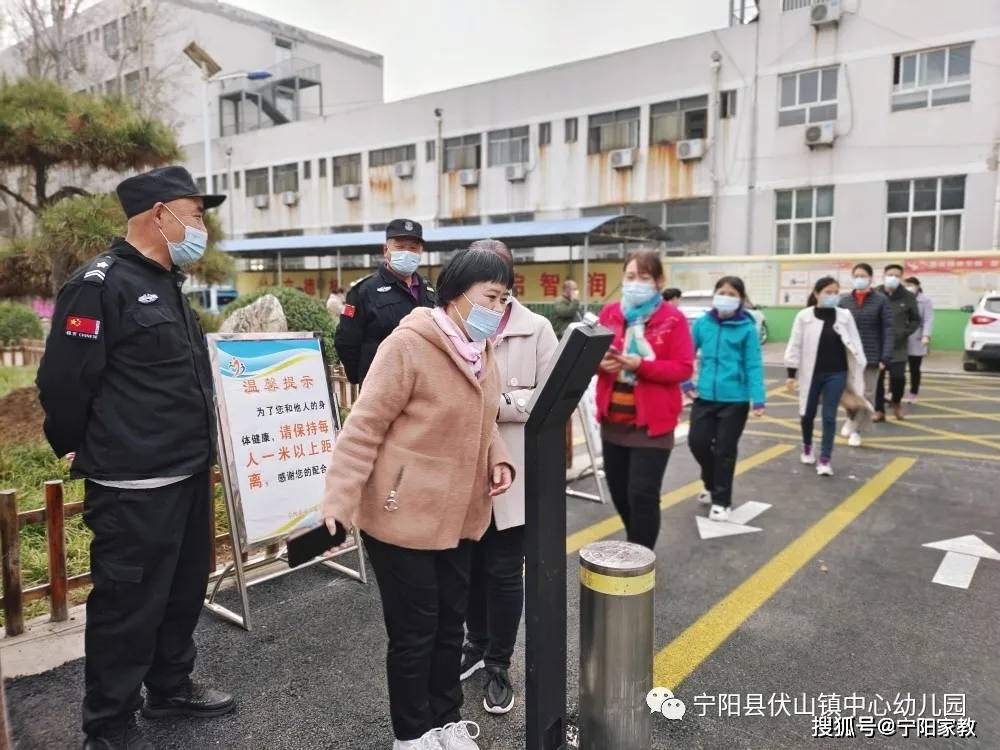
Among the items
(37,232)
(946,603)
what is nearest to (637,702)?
(946,603)

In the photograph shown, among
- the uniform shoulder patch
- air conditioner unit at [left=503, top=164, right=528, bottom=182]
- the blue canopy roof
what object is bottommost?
the uniform shoulder patch

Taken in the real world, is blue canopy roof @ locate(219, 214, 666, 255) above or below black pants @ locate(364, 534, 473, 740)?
above

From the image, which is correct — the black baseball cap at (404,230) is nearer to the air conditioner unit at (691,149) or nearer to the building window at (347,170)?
the air conditioner unit at (691,149)

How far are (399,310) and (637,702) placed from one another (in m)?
A: 2.46

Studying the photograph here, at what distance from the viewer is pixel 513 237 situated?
17.9 m

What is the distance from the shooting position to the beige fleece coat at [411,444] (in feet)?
6.96

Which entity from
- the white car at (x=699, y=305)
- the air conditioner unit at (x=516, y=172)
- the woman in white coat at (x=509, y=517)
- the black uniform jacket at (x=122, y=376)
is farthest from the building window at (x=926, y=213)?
the black uniform jacket at (x=122, y=376)

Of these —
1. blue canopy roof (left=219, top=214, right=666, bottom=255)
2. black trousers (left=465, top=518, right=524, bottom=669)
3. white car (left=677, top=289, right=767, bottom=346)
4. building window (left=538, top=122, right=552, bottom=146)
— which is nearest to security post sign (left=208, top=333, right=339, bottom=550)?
black trousers (left=465, top=518, right=524, bottom=669)

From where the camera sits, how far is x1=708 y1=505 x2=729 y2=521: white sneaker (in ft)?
16.3

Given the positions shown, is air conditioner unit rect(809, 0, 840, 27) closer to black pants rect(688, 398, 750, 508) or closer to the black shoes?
black pants rect(688, 398, 750, 508)

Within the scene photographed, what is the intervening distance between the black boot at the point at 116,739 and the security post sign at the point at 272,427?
1.04m

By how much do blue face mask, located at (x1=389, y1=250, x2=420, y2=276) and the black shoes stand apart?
235cm

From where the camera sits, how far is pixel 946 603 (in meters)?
3.66

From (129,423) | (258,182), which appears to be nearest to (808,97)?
(129,423)
